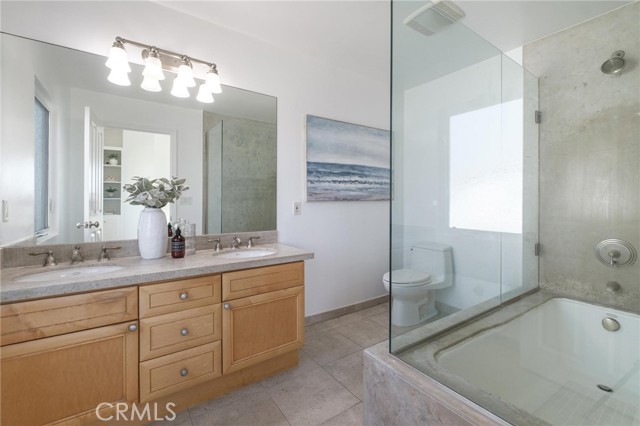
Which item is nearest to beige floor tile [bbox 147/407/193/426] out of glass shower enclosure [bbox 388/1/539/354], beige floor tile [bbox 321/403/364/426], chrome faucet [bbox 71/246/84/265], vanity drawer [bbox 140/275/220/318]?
vanity drawer [bbox 140/275/220/318]

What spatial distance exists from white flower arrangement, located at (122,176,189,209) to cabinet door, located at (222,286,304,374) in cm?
73

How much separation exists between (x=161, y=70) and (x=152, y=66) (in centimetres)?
7

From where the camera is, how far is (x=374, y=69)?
263cm

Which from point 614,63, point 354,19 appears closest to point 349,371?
point 354,19

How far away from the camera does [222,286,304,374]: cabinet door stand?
1516 mm

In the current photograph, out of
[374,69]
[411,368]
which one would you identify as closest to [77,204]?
[411,368]

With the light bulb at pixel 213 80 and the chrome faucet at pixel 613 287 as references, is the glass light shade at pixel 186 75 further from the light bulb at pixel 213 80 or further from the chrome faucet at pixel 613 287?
the chrome faucet at pixel 613 287

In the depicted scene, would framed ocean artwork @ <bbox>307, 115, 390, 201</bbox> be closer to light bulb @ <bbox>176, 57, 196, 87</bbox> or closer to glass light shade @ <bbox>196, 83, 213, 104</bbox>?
glass light shade @ <bbox>196, 83, 213, 104</bbox>

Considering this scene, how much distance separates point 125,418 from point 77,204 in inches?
45.5

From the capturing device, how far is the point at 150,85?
1703 mm

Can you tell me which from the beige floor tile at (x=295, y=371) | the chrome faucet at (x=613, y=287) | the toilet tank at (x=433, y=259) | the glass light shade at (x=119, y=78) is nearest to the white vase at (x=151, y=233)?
the glass light shade at (x=119, y=78)

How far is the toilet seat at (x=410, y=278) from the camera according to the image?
1.52 m

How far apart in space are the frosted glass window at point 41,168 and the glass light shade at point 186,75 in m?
0.73

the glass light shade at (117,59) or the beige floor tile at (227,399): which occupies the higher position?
the glass light shade at (117,59)
